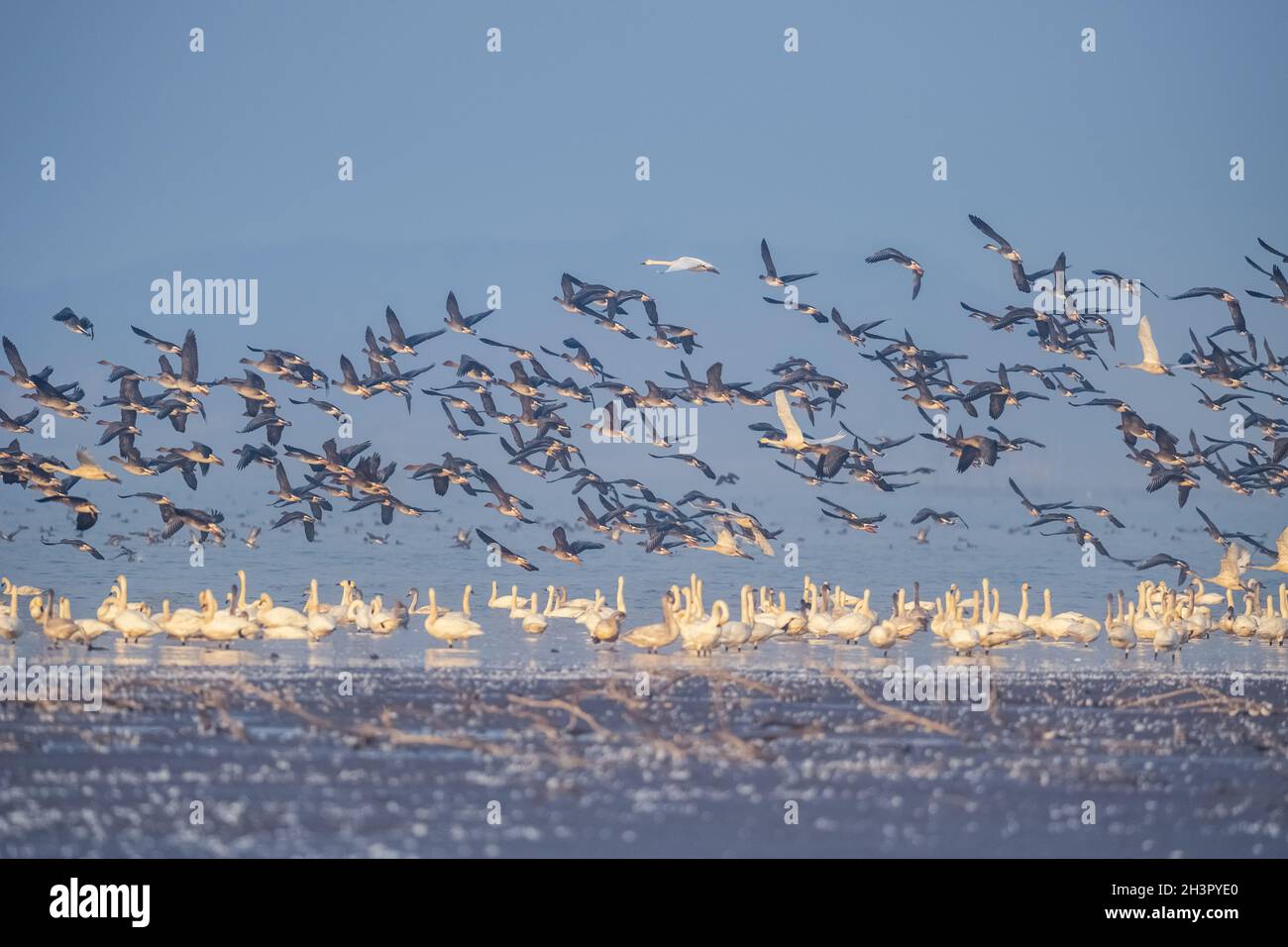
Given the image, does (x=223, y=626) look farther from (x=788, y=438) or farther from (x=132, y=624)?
(x=788, y=438)

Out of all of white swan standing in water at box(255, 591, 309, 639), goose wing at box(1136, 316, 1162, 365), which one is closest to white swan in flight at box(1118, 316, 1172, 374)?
goose wing at box(1136, 316, 1162, 365)

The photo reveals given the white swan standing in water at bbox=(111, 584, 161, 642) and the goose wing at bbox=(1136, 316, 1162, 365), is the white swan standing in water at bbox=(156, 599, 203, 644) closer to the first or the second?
the white swan standing in water at bbox=(111, 584, 161, 642)

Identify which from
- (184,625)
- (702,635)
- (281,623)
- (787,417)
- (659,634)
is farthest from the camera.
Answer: (787,417)

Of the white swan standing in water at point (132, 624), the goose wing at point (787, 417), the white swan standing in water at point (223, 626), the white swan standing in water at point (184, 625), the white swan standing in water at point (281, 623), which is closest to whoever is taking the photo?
the white swan standing in water at point (223, 626)

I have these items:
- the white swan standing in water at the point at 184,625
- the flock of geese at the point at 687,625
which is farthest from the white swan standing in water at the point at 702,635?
the white swan standing in water at the point at 184,625

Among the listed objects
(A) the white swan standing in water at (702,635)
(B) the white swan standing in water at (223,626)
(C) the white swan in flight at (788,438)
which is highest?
(C) the white swan in flight at (788,438)

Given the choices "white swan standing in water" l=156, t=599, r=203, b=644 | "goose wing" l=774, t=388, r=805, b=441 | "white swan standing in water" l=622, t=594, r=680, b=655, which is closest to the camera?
"white swan standing in water" l=156, t=599, r=203, b=644

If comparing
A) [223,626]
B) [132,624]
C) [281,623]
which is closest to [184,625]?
[223,626]

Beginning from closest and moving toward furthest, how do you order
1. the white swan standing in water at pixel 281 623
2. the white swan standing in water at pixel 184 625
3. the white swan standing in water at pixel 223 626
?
the white swan standing in water at pixel 223 626 < the white swan standing in water at pixel 184 625 < the white swan standing in water at pixel 281 623

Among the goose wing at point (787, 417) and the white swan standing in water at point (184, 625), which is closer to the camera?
the white swan standing in water at point (184, 625)

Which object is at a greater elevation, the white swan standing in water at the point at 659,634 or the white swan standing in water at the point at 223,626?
the white swan standing in water at the point at 223,626

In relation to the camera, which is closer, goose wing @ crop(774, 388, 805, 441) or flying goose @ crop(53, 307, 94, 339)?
flying goose @ crop(53, 307, 94, 339)

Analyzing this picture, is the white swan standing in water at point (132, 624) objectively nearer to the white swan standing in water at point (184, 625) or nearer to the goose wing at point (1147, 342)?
the white swan standing in water at point (184, 625)
